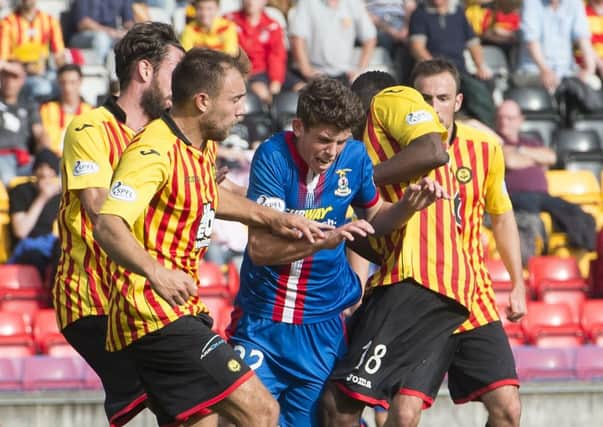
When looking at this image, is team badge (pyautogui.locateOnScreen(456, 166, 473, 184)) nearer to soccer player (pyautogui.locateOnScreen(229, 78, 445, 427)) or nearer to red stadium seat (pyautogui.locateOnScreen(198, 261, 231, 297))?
soccer player (pyautogui.locateOnScreen(229, 78, 445, 427))

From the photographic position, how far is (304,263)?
244 inches

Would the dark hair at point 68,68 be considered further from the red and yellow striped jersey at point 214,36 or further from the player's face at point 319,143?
the player's face at point 319,143

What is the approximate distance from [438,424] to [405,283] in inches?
99.9

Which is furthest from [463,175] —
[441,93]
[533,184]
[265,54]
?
[265,54]

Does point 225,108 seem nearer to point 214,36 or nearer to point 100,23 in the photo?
Answer: point 214,36

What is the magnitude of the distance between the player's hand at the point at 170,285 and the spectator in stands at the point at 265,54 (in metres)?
7.15

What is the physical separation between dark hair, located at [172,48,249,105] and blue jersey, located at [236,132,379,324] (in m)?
0.60

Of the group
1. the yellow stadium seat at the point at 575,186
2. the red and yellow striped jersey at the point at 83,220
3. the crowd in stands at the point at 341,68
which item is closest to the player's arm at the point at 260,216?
the red and yellow striped jersey at the point at 83,220

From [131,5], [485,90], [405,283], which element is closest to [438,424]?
[405,283]

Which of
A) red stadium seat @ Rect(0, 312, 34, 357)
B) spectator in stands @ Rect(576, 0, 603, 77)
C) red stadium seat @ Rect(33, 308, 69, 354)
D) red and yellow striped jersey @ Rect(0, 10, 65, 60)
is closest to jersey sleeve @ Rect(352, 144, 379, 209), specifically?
red stadium seat @ Rect(33, 308, 69, 354)

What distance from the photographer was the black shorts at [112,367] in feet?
20.2

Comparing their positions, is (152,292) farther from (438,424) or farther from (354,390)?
(438,424)

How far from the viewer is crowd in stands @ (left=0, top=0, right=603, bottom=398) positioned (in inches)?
420

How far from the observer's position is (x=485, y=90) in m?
11.9
